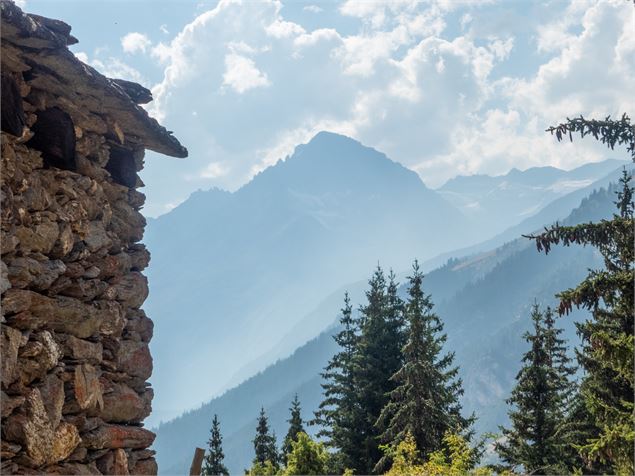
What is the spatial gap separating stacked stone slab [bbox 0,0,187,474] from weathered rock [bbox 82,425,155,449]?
0.05 feet

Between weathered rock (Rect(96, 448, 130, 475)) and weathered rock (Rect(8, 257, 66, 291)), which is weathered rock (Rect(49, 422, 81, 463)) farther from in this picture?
weathered rock (Rect(8, 257, 66, 291))

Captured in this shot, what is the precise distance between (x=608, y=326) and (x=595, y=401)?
22.6ft

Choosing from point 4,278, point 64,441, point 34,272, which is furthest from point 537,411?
point 4,278

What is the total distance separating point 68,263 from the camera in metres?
6.19

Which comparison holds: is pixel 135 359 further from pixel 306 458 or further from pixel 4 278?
pixel 306 458

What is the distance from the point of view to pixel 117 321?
6.75 meters

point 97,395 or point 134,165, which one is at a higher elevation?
point 134,165

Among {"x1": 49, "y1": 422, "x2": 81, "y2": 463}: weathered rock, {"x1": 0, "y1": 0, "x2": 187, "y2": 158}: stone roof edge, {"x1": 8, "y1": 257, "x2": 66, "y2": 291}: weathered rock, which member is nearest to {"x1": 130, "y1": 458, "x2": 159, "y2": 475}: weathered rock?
{"x1": 49, "y1": 422, "x2": 81, "y2": 463}: weathered rock

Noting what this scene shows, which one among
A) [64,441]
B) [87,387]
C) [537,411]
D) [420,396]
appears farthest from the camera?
[537,411]

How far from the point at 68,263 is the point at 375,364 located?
22.6m

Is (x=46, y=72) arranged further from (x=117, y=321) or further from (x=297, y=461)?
(x=297, y=461)

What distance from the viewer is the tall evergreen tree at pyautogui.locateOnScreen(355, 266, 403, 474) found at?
27.0 meters

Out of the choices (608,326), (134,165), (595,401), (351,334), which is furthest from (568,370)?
(134,165)

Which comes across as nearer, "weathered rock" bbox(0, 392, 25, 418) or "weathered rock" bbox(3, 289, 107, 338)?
"weathered rock" bbox(0, 392, 25, 418)
